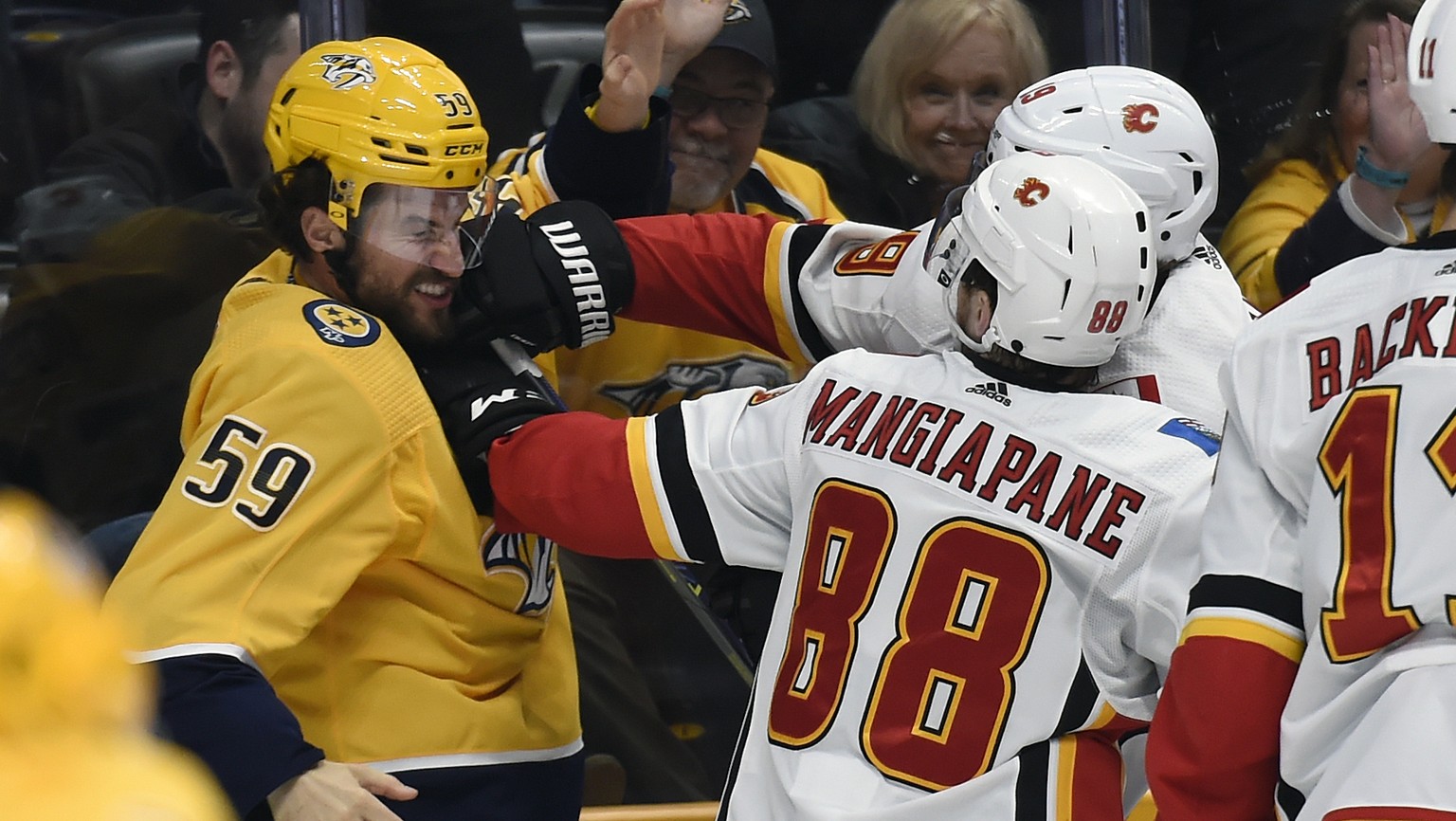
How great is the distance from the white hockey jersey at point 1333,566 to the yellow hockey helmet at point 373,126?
3.20 ft

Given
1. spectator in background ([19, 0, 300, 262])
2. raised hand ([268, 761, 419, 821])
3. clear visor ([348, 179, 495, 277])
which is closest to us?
raised hand ([268, 761, 419, 821])

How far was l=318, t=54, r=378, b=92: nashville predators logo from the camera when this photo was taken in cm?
218

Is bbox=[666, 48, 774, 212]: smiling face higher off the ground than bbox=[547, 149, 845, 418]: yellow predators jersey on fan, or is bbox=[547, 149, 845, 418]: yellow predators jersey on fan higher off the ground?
bbox=[666, 48, 774, 212]: smiling face

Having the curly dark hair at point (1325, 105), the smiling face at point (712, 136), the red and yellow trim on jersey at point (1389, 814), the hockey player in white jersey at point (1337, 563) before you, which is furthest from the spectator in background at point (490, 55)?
the red and yellow trim on jersey at point (1389, 814)

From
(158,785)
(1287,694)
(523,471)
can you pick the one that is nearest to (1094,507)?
(1287,694)

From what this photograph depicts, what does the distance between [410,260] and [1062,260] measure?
78cm

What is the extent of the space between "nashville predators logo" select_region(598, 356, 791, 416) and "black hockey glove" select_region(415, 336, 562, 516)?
74 centimetres

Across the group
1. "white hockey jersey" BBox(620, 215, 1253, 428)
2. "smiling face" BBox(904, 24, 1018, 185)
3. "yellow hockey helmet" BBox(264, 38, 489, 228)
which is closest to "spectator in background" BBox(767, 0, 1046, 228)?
"smiling face" BBox(904, 24, 1018, 185)

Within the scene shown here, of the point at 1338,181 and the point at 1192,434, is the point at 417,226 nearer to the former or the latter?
the point at 1192,434

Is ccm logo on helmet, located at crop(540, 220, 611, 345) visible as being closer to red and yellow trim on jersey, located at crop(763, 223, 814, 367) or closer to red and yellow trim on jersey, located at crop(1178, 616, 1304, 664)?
red and yellow trim on jersey, located at crop(763, 223, 814, 367)

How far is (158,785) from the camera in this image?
1.86ft

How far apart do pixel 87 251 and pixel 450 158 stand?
1178mm

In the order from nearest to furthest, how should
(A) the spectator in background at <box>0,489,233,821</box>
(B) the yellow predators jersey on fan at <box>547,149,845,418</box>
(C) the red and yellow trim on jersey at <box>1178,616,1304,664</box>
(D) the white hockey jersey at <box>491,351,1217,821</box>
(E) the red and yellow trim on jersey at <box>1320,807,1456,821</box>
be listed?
1. (A) the spectator in background at <box>0,489,233,821</box>
2. (E) the red and yellow trim on jersey at <box>1320,807,1456,821</box>
3. (C) the red and yellow trim on jersey at <box>1178,616,1304,664</box>
4. (D) the white hockey jersey at <box>491,351,1217,821</box>
5. (B) the yellow predators jersey on fan at <box>547,149,845,418</box>

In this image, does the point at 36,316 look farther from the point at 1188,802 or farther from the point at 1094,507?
the point at 1188,802
